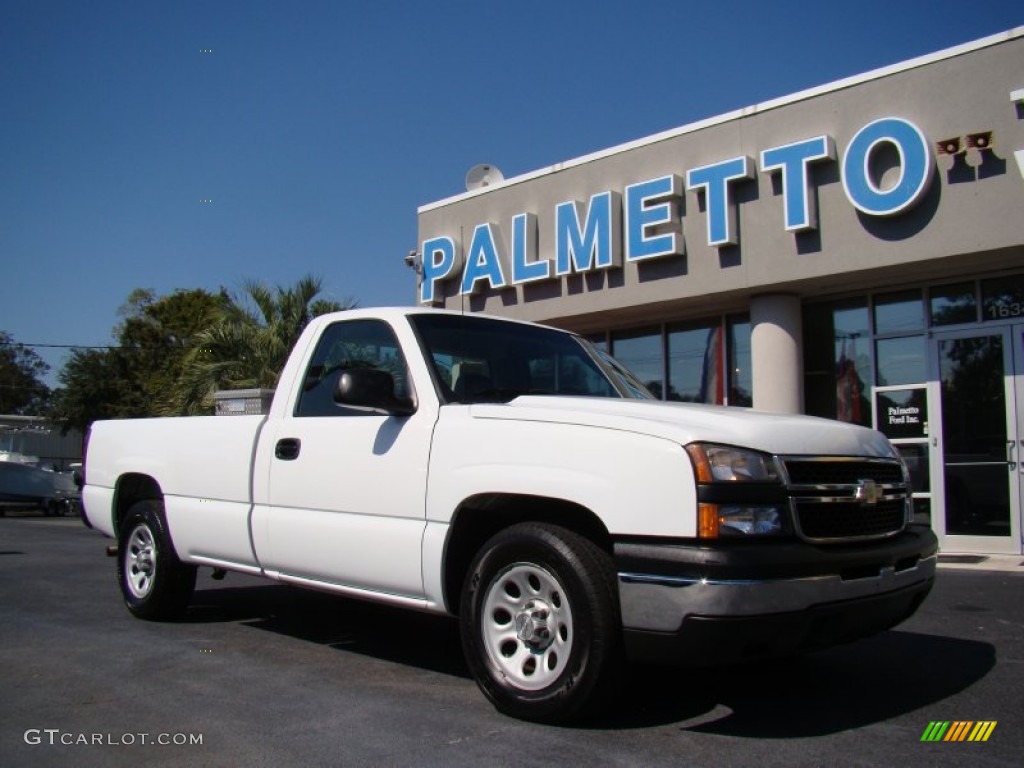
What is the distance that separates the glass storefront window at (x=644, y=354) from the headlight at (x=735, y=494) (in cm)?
1067

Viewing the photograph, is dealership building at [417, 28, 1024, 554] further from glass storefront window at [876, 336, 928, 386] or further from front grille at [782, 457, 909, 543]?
front grille at [782, 457, 909, 543]

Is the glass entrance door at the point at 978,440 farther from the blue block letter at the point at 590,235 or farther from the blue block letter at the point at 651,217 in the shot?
the blue block letter at the point at 590,235

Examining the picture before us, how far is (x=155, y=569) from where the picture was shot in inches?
245

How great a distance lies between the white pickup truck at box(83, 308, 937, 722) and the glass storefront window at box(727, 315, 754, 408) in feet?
26.9

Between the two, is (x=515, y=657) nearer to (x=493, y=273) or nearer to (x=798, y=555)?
(x=798, y=555)

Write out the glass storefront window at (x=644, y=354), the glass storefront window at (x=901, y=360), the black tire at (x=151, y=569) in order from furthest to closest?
the glass storefront window at (x=644, y=354) < the glass storefront window at (x=901, y=360) < the black tire at (x=151, y=569)

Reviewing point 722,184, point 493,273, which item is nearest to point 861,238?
point 722,184

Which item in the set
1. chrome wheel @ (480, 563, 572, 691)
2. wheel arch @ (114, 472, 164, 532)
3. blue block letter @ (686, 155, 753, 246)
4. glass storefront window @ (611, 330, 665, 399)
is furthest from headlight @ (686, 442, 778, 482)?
glass storefront window @ (611, 330, 665, 399)

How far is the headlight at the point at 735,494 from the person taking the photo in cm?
346

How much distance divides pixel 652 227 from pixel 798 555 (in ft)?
33.3

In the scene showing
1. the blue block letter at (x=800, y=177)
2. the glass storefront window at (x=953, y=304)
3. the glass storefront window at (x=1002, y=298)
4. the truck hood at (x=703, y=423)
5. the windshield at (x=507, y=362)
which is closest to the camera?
the truck hood at (x=703, y=423)

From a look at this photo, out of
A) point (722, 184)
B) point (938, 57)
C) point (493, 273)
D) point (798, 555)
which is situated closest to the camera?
point (798, 555)

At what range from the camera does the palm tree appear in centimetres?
1587

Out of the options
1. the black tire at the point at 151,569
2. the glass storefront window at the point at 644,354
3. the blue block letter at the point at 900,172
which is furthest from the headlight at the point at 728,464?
the glass storefront window at the point at 644,354
